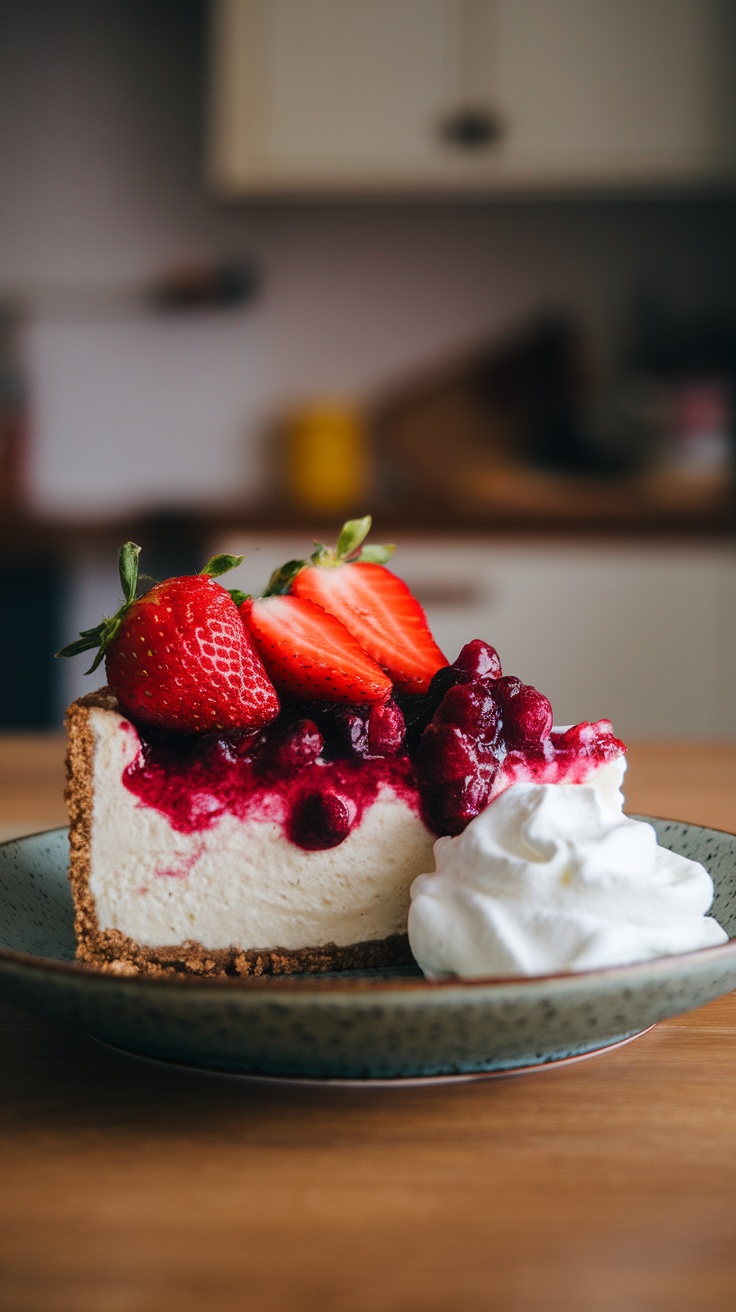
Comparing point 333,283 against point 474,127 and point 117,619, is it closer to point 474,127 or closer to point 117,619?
point 474,127

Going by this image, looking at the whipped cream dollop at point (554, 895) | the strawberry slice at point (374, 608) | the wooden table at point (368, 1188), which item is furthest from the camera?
the strawberry slice at point (374, 608)

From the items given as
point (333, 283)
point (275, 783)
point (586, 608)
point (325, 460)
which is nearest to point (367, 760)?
point (275, 783)

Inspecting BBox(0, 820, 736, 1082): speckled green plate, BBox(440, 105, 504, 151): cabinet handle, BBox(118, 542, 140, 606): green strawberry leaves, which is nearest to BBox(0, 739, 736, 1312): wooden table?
BBox(0, 820, 736, 1082): speckled green plate

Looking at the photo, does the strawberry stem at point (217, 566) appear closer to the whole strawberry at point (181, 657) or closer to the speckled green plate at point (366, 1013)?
the whole strawberry at point (181, 657)

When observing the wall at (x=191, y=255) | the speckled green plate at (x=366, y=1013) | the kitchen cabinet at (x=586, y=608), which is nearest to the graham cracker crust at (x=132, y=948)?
the speckled green plate at (x=366, y=1013)

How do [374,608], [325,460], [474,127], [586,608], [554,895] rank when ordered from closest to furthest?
1. [554,895]
2. [374,608]
3. [586,608]
4. [474,127]
5. [325,460]

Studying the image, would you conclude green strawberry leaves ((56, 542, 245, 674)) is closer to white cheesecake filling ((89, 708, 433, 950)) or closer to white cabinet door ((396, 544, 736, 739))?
white cheesecake filling ((89, 708, 433, 950))
